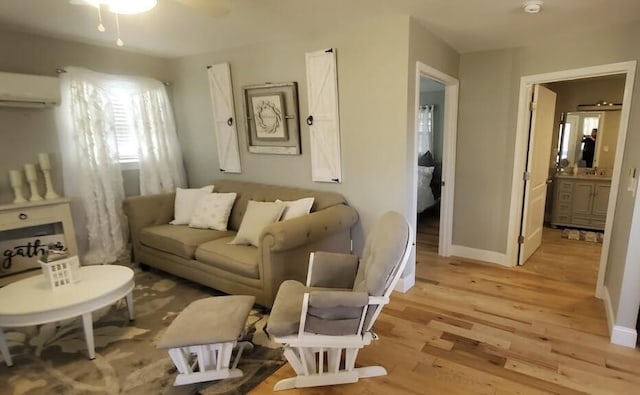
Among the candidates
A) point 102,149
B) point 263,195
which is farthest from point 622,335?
point 102,149

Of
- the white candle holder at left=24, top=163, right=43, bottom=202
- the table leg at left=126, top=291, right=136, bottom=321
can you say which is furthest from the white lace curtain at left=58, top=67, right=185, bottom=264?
the table leg at left=126, top=291, right=136, bottom=321

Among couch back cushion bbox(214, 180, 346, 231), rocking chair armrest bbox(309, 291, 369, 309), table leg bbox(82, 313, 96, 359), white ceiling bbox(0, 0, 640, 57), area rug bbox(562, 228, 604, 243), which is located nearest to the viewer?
rocking chair armrest bbox(309, 291, 369, 309)

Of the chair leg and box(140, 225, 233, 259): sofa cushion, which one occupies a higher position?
box(140, 225, 233, 259): sofa cushion

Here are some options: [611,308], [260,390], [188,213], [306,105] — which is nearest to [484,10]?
[306,105]

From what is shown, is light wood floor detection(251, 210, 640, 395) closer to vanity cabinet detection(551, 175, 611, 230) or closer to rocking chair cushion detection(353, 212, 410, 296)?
rocking chair cushion detection(353, 212, 410, 296)

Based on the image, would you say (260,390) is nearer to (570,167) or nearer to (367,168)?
(367,168)

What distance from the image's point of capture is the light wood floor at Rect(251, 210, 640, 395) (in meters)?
1.90

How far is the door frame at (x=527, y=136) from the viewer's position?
270cm

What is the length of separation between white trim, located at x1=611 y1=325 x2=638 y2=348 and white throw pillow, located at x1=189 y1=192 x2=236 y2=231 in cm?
322

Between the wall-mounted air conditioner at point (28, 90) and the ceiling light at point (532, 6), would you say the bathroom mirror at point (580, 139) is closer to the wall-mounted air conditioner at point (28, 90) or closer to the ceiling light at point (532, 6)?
the ceiling light at point (532, 6)

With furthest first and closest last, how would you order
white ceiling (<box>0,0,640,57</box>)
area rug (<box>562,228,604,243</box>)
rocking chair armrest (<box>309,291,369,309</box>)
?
area rug (<box>562,228,604,243</box>)
white ceiling (<box>0,0,640,57</box>)
rocking chair armrest (<box>309,291,369,309</box>)

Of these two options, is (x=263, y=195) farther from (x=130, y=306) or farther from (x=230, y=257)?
(x=130, y=306)

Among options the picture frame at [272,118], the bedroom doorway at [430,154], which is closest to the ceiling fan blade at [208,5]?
the picture frame at [272,118]

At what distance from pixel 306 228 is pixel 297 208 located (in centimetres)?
44
